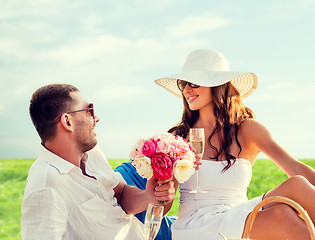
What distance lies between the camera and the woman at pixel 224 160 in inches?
122

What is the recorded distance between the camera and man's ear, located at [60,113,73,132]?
8.96 ft

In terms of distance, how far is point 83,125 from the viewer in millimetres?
2840

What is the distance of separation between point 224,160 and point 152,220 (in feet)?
3.93

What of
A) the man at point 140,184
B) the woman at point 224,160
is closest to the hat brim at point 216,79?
the woman at point 224,160

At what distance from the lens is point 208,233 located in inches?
129

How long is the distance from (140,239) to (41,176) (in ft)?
3.42

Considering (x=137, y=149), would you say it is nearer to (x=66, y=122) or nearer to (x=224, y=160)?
(x=66, y=122)

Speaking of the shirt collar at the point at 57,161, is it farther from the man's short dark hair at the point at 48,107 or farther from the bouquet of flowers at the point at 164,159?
the bouquet of flowers at the point at 164,159

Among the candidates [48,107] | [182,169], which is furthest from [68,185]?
[182,169]

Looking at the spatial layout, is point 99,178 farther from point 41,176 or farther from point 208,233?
point 208,233

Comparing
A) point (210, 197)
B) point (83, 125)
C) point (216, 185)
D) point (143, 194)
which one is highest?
point (83, 125)

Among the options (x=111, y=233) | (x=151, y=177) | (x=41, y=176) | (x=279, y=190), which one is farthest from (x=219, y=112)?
(x=41, y=176)

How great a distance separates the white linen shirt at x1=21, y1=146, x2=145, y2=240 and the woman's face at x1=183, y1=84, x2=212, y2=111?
1.15m

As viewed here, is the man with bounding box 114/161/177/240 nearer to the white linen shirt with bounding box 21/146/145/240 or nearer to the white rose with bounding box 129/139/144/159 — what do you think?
the white linen shirt with bounding box 21/146/145/240
